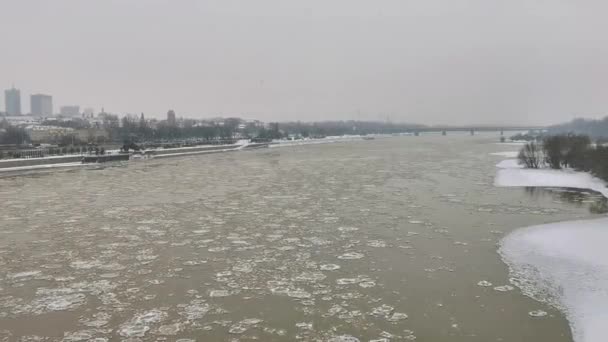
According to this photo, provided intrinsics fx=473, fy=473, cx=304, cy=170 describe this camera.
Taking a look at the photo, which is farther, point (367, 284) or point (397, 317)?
point (367, 284)

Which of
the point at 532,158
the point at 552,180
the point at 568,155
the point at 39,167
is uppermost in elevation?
the point at 568,155

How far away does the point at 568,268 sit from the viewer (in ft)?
Answer: 32.2

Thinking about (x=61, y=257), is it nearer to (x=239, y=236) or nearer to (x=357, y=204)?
(x=239, y=236)

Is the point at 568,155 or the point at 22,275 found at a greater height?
the point at 568,155

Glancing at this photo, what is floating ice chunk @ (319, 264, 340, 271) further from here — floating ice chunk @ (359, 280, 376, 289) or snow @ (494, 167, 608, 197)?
snow @ (494, 167, 608, 197)

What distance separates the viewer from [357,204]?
60.9 ft

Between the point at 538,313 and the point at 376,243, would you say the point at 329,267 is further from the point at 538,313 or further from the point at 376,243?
the point at 538,313

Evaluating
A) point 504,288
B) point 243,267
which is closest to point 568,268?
point 504,288

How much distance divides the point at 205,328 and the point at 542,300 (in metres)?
5.67

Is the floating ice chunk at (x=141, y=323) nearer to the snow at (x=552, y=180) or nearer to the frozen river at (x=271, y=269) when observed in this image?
the frozen river at (x=271, y=269)

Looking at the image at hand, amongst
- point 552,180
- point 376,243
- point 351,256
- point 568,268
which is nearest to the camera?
point 568,268

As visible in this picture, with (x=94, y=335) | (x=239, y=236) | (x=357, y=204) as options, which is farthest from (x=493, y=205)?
(x=94, y=335)

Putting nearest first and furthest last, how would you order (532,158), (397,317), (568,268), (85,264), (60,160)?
(397,317) → (568,268) → (85,264) → (532,158) → (60,160)

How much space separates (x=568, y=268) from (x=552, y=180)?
61.9 feet
